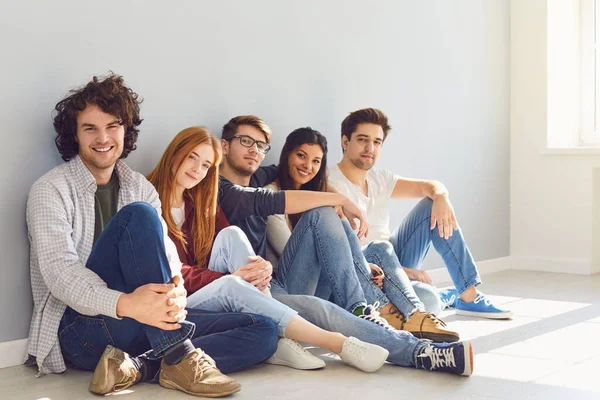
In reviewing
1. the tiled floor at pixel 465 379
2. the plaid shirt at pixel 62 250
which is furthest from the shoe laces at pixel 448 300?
the plaid shirt at pixel 62 250

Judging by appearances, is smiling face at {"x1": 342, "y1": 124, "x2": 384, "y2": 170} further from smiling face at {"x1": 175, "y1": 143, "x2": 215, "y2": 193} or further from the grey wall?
smiling face at {"x1": 175, "y1": 143, "x2": 215, "y2": 193}

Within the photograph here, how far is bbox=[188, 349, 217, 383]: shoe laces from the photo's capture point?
2.28 m

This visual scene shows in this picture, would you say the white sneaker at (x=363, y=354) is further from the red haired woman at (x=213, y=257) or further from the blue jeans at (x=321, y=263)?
the blue jeans at (x=321, y=263)

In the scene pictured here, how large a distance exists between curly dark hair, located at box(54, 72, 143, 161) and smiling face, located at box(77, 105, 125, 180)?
2cm

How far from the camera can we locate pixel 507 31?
5395mm

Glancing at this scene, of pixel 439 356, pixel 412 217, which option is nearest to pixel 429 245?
pixel 412 217

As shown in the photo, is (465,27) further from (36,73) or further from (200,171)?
(36,73)

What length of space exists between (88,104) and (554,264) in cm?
358

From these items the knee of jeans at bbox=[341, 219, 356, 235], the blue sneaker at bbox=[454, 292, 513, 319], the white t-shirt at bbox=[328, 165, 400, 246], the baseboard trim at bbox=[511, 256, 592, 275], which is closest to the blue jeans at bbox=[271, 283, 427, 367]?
the knee of jeans at bbox=[341, 219, 356, 235]

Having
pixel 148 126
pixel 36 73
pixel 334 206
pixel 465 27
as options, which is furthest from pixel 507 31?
pixel 36 73

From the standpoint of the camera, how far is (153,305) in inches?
87.1

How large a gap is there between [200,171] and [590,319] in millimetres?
1867

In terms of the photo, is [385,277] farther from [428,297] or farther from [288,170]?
[288,170]

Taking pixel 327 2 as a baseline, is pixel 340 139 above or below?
below
